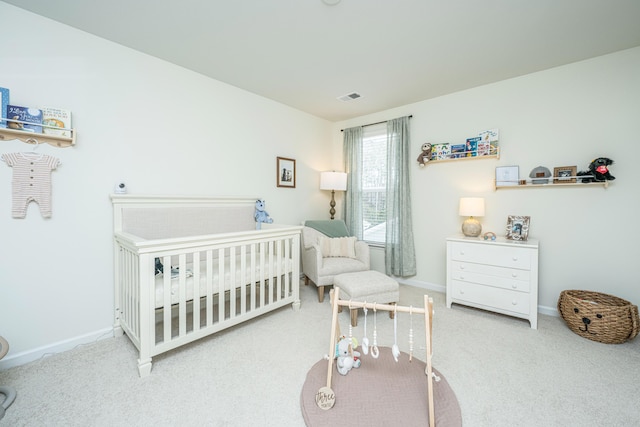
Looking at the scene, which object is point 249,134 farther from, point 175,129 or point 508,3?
point 508,3

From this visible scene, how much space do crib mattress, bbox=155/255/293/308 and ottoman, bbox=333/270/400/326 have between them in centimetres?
59

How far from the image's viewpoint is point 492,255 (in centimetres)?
246

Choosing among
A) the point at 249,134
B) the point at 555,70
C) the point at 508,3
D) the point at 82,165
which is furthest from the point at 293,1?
the point at 555,70

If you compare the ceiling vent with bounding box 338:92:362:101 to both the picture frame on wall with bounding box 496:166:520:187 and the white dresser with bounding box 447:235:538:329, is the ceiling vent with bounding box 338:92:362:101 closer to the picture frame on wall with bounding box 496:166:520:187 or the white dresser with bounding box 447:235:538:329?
the picture frame on wall with bounding box 496:166:520:187

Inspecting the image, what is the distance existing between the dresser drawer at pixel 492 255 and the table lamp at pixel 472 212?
0.27 m

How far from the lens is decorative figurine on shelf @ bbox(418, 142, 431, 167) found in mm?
3223

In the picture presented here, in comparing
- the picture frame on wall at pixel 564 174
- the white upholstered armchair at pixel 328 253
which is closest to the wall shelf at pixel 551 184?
the picture frame on wall at pixel 564 174

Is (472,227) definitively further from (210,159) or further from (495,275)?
(210,159)

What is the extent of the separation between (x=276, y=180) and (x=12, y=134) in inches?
86.8

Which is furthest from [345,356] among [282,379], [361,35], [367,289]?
[361,35]

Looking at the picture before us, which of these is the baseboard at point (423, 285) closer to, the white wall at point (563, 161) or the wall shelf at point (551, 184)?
the white wall at point (563, 161)

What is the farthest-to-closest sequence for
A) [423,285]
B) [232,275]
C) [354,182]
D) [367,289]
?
[354,182] < [423,285] < [367,289] < [232,275]

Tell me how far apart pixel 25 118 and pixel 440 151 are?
3.71 metres

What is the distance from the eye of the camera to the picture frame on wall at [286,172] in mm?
3363
